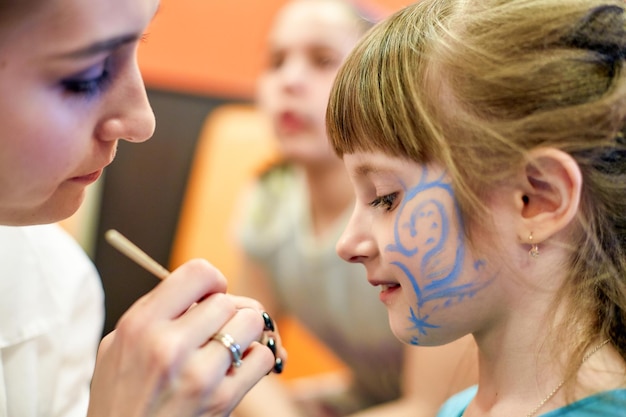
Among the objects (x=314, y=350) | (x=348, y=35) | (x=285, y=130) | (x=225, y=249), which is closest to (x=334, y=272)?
(x=285, y=130)

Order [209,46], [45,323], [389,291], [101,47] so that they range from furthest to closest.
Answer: [209,46]
[45,323]
[389,291]
[101,47]

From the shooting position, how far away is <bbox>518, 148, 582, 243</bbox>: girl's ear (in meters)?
0.60

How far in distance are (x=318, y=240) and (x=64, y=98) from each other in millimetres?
927

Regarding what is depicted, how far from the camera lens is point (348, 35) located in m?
1.43

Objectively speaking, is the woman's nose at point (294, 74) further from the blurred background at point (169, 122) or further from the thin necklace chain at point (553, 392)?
the thin necklace chain at point (553, 392)

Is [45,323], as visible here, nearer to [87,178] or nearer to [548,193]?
[87,178]

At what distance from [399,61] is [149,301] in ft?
1.04

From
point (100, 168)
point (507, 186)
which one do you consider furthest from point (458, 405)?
point (100, 168)

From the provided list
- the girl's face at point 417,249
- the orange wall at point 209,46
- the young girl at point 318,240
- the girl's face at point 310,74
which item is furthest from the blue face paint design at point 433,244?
the orange wall at point 209,46

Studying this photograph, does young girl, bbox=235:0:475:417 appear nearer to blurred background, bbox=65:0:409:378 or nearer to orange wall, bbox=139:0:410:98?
blurred background, bbox=65:0:409:378

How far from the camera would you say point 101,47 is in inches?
23.7

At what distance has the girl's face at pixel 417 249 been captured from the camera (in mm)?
645

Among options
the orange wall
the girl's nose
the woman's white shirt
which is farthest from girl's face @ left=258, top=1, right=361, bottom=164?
the orange wall

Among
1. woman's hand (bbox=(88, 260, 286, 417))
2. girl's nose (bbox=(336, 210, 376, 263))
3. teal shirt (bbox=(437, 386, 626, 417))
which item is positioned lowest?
woman's hand (bbox=(88, 260, 286, 417))
